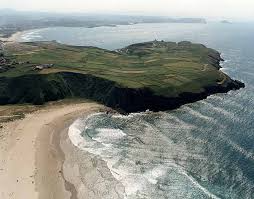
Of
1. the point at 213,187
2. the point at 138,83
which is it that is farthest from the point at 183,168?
the point at 138,83

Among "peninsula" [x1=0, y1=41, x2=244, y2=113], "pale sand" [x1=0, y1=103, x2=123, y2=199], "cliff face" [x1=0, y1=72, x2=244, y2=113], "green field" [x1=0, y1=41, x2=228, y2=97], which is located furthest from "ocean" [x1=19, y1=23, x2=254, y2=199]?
"green field" [x1=0, y1=41, x2=228, y2=97]

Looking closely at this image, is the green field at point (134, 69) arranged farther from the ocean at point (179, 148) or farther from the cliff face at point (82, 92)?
the ocean at point (179, 148)

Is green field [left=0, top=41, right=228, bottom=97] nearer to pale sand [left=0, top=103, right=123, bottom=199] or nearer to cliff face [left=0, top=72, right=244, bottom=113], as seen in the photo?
cliff face [left=0, top=72, right=244, bottom=113]

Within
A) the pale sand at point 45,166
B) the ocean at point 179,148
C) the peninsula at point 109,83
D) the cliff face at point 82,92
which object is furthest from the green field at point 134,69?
the pale sand at point 45,166

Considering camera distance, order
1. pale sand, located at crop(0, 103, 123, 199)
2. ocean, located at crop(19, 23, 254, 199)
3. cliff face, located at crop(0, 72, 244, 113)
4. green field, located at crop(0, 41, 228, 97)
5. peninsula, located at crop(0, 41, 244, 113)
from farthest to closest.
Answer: green field, located at crop(0, 41, 228, 97)
peninsula, located at crop(0, 41, 244, 113)
cliff face, located at crop(0, 72, 244, 113)
ocean, located at crop(19, 23, 254, 199)
pale sand, located at crop(0, 103, 123, 199)

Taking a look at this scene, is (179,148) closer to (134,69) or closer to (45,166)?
(45,166)
